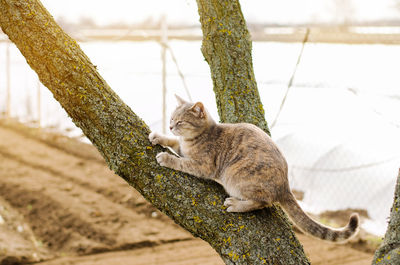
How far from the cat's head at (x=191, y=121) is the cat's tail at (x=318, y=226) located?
73 centimetres

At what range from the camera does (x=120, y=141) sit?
6.75 ft

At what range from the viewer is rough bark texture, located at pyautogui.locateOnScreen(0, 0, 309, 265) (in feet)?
6.51

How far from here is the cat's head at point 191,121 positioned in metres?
2.73

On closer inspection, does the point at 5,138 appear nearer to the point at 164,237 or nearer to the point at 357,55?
the point at 164,237

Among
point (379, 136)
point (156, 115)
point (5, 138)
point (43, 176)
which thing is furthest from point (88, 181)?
point (379, 136)

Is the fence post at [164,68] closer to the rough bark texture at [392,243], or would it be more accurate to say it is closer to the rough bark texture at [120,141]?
the rough bark texture at [120,141]

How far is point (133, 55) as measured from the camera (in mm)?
7617

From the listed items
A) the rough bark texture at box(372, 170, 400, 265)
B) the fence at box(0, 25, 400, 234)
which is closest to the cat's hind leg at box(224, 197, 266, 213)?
the rough bark texture at box(372, 170, 400, 265)

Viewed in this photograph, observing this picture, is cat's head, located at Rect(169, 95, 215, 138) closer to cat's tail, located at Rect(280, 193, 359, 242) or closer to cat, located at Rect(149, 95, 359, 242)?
cat, located at Rect(149, 95, 359, 242)

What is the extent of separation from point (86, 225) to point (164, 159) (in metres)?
3.66

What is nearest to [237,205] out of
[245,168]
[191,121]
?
[245,168]

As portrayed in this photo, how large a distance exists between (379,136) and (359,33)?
1.22m

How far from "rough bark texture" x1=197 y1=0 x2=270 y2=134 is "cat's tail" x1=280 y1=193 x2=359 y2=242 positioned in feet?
1.66

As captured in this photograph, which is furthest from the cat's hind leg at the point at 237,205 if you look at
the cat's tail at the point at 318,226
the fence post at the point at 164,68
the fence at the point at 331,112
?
the fence post at the point at 164,68
